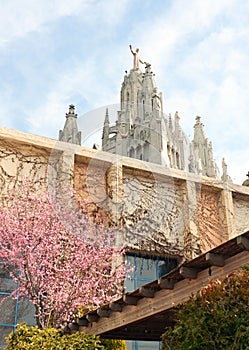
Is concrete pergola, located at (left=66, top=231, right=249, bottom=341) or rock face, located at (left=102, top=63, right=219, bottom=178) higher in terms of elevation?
rock face, located at (left=102, top=63, right=219, bottom=178)

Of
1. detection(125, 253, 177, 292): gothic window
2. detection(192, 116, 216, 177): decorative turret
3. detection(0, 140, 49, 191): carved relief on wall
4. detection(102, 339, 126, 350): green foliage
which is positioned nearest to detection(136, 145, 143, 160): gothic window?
detection(192, 116, 216, 177): decorative turret

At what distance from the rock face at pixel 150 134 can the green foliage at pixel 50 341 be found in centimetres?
3633

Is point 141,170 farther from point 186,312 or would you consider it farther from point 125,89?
point 125,89

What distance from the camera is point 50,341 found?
7387 mm

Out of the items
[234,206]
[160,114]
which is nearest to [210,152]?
[160,114]

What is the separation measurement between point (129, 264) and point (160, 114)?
3487 cm

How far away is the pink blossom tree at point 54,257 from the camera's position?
1058cm

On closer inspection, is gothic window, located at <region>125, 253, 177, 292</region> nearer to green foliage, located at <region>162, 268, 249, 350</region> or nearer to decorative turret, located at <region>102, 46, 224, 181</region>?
green foliage, located at <region>162, 268, 249, 350</region>

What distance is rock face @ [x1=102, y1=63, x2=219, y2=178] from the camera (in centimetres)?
4628

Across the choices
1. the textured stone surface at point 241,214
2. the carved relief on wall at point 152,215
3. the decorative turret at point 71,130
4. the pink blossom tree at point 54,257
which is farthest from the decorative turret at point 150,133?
the pink blossom tree at point 54,257

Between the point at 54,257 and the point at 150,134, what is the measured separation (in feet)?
121

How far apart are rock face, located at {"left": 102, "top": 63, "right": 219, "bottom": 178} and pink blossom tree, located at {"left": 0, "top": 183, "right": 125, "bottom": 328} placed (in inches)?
1252

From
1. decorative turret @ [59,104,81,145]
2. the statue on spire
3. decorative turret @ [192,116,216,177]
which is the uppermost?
the statue on spire

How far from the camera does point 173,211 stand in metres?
14.6
